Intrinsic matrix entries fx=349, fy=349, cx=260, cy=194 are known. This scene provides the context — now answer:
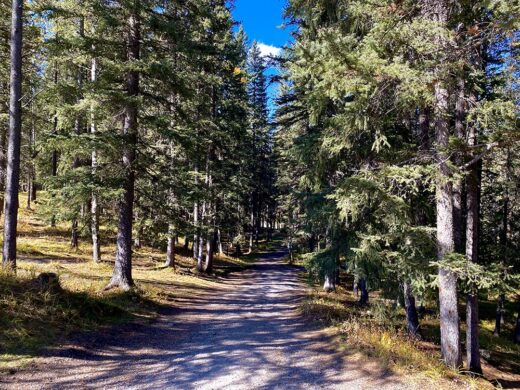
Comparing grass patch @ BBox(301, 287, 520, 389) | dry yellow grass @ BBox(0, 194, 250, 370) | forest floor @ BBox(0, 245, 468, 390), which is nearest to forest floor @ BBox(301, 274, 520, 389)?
grass patch @ BBox(301, 287, 520, 389)

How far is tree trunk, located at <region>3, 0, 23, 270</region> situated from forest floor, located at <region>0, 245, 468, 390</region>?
11.9 feet

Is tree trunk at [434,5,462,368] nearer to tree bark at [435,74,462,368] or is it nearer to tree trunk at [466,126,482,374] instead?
tree bark at [435,74,462,368]

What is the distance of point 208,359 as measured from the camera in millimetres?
7656

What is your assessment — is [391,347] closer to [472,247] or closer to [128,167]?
[472,247]

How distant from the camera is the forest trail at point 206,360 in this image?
638 cm

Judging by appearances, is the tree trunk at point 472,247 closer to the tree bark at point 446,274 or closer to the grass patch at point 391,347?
the grass patch at point 391,347

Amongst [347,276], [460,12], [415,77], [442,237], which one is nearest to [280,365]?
[442,237]

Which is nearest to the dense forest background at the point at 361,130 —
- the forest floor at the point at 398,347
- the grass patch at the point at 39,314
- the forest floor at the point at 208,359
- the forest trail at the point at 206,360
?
the forest floor at the point at 398,347

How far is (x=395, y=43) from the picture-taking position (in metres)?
7.83

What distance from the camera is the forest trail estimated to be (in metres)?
6.38

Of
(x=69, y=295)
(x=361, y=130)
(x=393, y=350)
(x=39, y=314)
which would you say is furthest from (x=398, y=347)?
(x=69, y=295)

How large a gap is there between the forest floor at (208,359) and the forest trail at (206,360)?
0.02 metres

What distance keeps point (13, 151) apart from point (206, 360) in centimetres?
792

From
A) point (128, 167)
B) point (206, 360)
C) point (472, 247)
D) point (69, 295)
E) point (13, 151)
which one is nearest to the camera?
point (206, 360)
